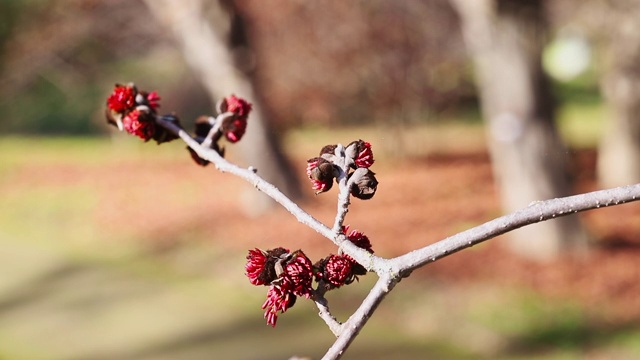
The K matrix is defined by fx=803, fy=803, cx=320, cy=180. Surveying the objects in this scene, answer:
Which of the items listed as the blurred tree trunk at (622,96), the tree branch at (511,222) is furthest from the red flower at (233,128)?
the blurred tree trunk at (622,96)

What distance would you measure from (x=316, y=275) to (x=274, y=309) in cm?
7

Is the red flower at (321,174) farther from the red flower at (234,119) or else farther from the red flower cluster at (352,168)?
the red flower at (234,119)

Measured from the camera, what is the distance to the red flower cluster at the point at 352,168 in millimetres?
978

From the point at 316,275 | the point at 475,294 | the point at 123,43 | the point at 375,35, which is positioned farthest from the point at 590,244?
the point at 123,43

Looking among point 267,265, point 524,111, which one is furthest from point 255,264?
point 524,111

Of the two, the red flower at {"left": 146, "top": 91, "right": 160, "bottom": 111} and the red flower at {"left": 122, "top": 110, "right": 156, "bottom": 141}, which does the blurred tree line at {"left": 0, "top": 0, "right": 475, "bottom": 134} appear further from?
the red flower at {"left": 122, "top": 110, "right": 156, "bottom": 141}

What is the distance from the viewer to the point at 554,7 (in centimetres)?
1408

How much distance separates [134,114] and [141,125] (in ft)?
0.08

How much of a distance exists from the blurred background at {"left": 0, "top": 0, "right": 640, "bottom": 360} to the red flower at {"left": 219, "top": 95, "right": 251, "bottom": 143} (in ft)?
17.6

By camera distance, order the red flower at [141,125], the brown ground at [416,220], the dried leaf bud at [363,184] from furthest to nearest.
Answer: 1. the brown ground at [416,220]
2. the red flower at [141,125]
3. the dried leaf bud at [363,184]

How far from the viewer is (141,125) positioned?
127 cm

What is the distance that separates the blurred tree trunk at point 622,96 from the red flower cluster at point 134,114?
10361mm

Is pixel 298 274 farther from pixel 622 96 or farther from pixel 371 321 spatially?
pixel 622 96

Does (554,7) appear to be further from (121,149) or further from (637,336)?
(121,149)
